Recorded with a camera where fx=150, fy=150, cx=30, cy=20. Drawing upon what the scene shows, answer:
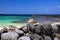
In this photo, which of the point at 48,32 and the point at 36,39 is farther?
the point at 48,32

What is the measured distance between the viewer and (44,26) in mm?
2664

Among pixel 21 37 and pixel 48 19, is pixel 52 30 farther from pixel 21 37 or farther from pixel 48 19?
pixel 21 37

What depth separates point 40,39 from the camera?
97.4 inches

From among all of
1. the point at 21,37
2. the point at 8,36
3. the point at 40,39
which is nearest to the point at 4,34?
the point at 8,36

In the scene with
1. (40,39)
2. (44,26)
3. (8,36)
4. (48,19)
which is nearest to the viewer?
(8,36)

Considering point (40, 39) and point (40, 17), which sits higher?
point (40, 17)

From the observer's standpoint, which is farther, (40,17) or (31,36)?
(40,17)

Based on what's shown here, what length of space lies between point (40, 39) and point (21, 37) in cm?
33

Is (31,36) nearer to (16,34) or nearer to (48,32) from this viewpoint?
(16,34)

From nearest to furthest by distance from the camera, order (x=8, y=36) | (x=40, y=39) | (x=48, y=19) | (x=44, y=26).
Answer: (x=8, y=36), (x=40, y=39), (x=44, y=26), (x=48, y=19)

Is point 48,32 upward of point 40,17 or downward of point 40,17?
downward

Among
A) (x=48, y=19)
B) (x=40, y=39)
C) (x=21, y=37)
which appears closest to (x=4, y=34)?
(x=21, y=37)

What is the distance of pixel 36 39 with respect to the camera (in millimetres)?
2410

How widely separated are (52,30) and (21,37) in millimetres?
724
